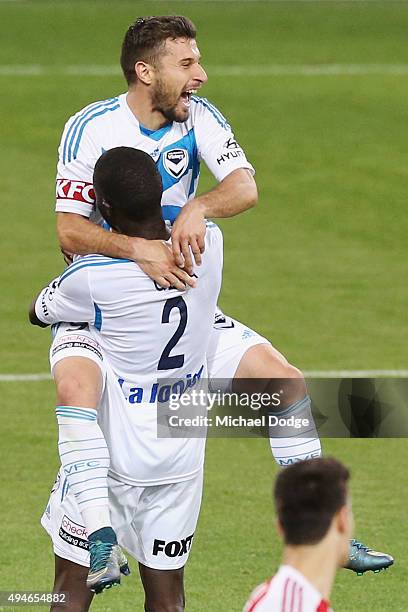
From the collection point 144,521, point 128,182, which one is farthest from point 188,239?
point 144,521

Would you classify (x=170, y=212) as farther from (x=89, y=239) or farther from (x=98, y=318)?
(x=98, y=318)

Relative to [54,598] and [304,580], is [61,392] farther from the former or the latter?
[304,580]

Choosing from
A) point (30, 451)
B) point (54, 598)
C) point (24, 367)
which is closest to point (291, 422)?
point (54, 598)

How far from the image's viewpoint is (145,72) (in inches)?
274

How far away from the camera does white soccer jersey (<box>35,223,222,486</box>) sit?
623cm

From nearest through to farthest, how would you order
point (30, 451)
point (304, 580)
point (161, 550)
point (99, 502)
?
point (304, 580) < point (99, 502) < point (161, 550) < point (30, 451)

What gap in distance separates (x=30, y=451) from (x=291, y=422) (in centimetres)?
426

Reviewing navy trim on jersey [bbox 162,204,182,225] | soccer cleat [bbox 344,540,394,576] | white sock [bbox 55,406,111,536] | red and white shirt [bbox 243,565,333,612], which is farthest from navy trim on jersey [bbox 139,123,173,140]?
red and white shirt [bbox 243,565,333,612]

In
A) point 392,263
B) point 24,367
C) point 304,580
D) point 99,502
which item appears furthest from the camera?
→ point 392,263

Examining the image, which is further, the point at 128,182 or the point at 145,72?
the point at 145,72

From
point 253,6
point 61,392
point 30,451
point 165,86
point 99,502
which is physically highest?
point 253,6

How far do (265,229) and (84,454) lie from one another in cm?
1202

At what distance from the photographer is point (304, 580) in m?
4.55

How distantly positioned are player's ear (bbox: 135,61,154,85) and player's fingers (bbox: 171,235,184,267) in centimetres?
96
